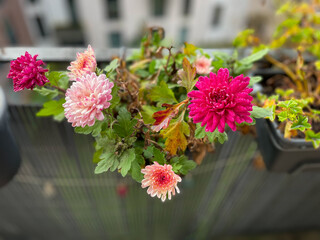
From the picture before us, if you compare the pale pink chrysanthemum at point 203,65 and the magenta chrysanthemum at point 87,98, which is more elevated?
the magenta chrysanthemum at point 87,98

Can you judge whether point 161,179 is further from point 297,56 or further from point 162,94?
point 297,56

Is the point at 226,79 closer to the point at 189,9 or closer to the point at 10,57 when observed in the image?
the point at 10,57

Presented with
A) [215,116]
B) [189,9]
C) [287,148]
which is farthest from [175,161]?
[189,9]

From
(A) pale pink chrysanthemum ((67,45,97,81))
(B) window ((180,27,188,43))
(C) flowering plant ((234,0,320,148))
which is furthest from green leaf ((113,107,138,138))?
(B) window ((180,27,188,43))

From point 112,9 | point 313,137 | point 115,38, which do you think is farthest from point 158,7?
point 313,137

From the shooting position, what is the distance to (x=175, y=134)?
0.53 metres

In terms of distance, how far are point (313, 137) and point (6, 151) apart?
796 mm

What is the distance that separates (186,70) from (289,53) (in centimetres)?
61

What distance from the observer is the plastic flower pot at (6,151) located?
0.69 m

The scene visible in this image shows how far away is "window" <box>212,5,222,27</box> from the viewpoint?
21.9 feet

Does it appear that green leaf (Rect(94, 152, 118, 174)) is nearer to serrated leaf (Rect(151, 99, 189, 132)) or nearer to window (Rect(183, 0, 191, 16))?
serrated leaf (Rect(151, 99, 189, 132))

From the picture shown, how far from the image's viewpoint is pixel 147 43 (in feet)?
2.40

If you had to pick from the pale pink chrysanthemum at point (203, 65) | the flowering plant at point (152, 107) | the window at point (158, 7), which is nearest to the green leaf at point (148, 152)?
the flowering plant at point (152, 107)

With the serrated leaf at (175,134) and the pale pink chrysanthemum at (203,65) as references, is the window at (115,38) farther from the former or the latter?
the serrated leaf at (175,134)
